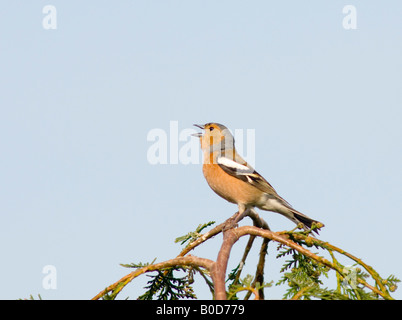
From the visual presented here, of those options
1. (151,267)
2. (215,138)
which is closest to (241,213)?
(215,138)

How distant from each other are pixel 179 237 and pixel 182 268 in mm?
858

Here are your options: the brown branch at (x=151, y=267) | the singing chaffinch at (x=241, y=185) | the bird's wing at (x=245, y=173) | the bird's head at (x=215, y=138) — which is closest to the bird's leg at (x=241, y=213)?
the singing chaffinch at (x=241, y=185)

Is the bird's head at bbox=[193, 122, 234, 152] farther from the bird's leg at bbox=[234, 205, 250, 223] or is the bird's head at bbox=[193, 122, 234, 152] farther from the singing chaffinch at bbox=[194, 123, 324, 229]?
the bird's leg at bbox=[234, 205, 250, 223]

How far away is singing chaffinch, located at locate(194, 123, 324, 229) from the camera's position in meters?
9.68

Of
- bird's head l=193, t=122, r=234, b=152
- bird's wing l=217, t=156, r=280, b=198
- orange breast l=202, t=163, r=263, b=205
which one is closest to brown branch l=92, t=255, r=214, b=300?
orange breast l=202, t=163, r=263, b=205

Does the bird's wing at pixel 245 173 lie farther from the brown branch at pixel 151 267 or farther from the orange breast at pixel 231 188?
the brown branch at pixel 151 267

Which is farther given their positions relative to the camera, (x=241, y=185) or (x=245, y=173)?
(x=245, y=173)

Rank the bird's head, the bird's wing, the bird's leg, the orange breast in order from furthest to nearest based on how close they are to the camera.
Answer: the bird's head, the bird's wing, the orange breast, the bird's leg

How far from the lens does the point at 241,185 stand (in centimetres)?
973

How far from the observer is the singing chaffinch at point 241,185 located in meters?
9.68

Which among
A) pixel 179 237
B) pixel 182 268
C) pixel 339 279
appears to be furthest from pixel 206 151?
pixel 339 279

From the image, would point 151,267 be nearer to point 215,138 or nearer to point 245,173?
point 245,173

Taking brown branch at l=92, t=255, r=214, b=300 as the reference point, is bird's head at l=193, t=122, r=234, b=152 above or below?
above
